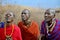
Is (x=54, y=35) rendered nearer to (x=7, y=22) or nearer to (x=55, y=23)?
(x=55, y=23)

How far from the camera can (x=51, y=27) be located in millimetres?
11195

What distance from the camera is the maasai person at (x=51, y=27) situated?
11148mm

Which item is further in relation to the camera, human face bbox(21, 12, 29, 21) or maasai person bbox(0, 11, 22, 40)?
human face bbox(21, 12, 29, 21)

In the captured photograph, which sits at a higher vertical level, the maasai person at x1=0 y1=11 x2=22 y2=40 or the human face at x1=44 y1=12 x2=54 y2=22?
the human face at x1=44 y1=12 x2=54 y2=22

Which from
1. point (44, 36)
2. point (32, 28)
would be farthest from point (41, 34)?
point (32, 28)

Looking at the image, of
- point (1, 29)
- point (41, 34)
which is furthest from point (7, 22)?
point (41, 34)

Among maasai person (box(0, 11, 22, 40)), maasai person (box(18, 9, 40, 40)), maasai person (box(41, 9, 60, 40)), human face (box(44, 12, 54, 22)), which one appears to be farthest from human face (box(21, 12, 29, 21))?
human face (box(44, 12, 54, 22))

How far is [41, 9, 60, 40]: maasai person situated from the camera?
11.1m

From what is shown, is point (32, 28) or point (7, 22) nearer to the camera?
point (7, 22)

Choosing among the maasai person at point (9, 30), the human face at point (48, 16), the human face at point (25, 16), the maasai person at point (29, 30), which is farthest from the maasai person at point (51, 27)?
the maasai person at point (29, 30)

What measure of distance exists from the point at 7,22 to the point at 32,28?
1309 millimetres

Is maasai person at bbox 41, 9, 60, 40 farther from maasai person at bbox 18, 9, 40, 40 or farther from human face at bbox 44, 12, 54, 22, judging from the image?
maasai person at bbox 18, 9, 40, 40

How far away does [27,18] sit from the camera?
12039 millimetres

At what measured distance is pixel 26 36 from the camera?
40.5 feet
